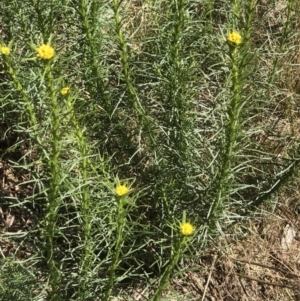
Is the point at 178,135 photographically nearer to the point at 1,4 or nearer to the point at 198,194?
the point at 198,194

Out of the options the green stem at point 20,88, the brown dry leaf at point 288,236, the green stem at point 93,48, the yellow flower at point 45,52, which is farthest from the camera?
the brown dry leaf at point 288,236

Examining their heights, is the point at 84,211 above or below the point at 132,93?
below

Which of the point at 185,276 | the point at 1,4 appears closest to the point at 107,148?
the point at 185,276

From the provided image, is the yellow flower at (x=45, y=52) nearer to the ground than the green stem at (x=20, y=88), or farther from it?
farther from it

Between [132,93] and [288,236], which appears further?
[288,236]

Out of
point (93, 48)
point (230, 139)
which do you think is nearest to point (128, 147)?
point (93, 48)

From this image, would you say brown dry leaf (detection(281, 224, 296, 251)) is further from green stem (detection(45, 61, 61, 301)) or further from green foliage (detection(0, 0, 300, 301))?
green stem (detection(45, 61, 61, 301))

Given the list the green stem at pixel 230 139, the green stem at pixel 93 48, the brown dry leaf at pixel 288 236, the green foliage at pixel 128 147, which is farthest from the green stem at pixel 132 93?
the brown dry leaf at pixel 288 236

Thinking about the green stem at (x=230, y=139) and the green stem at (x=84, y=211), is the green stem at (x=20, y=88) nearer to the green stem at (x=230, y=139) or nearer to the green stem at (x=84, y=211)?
the green stem at (x=84, y=211)

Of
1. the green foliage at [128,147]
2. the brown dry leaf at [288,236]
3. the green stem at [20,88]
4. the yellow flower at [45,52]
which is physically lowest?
the brown dry leaf at [288,236]

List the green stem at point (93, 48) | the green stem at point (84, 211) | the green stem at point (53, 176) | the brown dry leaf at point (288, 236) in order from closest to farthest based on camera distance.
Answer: the green stem at point (53, 176), the green stem at point (84, 211), the green stem at point (93, 48), the brown dry leaf at point (288, 236)

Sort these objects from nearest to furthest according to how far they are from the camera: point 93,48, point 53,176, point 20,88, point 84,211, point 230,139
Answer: point 53,176 < point 20,88 < point 230,139 < point 84,211 < point 93,48

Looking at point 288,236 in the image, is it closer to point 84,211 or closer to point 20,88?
point 84,211

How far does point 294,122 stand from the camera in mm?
3477
